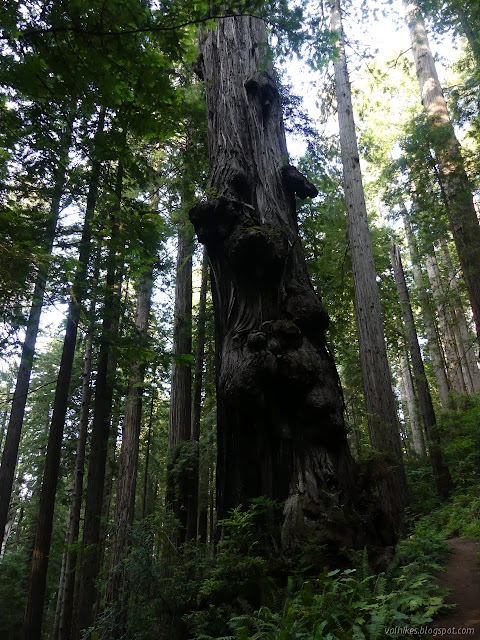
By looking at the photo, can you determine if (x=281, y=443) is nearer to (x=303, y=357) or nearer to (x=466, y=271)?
(x=303, y=357)

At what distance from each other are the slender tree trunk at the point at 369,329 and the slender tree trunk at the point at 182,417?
11.5ft

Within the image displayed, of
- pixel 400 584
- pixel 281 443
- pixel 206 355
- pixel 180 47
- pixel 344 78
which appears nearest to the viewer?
pixel 400 584

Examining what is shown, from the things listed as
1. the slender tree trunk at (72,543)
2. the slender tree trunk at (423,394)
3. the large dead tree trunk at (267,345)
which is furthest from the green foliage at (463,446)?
Result: the slender tree trunk at (72,543)

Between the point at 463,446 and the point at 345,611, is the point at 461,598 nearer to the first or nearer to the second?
the point at 345,611

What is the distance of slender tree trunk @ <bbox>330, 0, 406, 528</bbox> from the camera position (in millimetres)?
6941

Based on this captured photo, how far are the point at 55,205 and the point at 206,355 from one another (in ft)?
21.2

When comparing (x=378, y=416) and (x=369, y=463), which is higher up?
(x=378, y=416)

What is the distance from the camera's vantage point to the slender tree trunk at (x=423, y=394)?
11.5 meters

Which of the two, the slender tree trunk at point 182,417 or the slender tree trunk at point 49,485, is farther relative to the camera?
the slender tree trunk at point 182,417

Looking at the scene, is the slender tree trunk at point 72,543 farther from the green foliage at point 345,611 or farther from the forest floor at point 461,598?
the forest floor at point 461,598

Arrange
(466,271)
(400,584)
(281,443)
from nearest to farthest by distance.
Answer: (400,584)
(281,443)
(466,271)

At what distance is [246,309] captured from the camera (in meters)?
5.07

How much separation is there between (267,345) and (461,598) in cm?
276

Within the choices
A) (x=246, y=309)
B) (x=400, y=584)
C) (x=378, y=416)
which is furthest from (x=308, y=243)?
(x=400, y=584)
